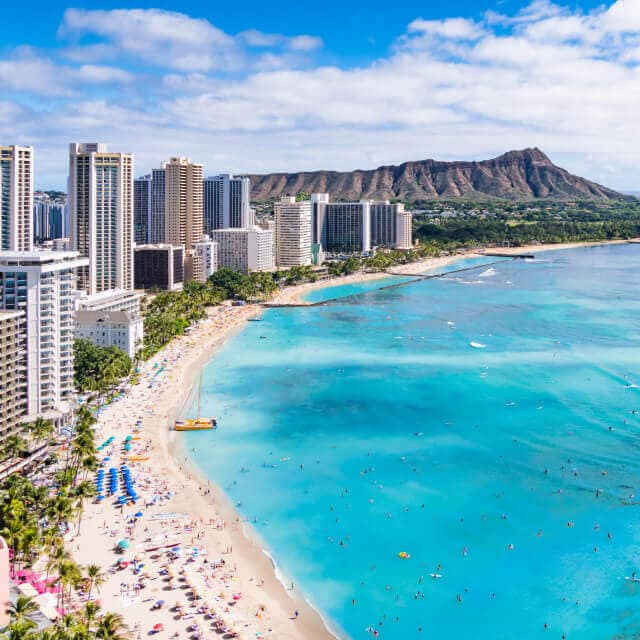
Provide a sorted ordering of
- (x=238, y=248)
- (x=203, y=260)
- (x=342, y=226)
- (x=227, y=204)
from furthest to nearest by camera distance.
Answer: (x=342, y=226) → (x=227, y=204) → (x=238, y=248) → (x=203, y=260)

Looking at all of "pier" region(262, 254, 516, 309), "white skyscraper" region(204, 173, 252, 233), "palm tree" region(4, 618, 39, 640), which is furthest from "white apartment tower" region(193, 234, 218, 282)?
"palm tree" region(4, 618, 39, 640)

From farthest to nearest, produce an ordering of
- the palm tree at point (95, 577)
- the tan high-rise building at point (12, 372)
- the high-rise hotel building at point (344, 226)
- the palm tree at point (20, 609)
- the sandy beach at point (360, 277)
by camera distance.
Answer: the high-rise hotel building at point (344, 226) < the sandy beach at point (360, 277) < the tan high-rise building at point (12, 372) < the palm tree at point (95, 577) < the palm tree at point (20, 609)

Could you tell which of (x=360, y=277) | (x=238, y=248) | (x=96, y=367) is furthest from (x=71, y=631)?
(x=360, y=277)

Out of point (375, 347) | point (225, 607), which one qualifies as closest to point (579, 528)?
point (225, 607)

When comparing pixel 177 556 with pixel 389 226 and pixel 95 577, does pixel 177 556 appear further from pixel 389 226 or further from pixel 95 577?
pixel 389 226

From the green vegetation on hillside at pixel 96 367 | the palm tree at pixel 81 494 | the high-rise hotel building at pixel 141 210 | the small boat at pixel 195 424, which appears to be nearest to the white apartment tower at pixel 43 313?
the small boat at pixel 195 424

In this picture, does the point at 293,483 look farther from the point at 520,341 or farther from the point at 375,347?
the point at 520,341

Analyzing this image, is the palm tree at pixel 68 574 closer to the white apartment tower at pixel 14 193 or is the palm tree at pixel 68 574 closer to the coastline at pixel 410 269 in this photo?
the white apartment tower at pixel 14 193
